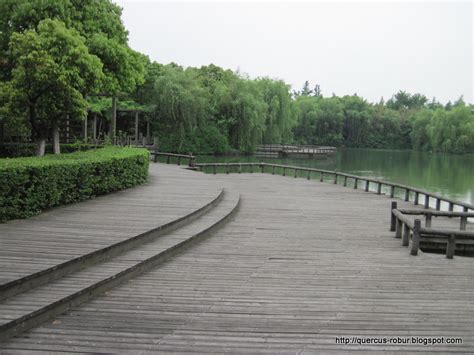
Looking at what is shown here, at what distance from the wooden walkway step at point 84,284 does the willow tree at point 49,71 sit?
7514mm

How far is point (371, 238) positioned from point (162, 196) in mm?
4678

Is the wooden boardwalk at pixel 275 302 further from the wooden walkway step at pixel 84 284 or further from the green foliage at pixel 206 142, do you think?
the green foliage at pixel 206 142

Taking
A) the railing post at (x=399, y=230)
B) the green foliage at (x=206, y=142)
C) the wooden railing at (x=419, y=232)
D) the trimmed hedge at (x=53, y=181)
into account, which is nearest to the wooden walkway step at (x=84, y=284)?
the trimmed hedge at (x=53, y=181)

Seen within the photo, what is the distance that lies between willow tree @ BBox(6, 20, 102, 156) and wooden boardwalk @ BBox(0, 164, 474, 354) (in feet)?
22.0

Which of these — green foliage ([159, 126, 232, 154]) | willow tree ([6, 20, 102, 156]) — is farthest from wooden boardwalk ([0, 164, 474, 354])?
green foliage ([159, 126, 232, 154])

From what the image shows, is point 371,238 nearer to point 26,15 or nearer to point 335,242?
point 335,242

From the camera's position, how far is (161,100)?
3766cm

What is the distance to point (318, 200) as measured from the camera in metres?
14.0

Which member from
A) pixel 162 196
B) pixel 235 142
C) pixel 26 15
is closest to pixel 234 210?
pixel 162 196

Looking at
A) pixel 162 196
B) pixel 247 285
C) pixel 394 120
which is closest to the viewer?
pixel 247 285

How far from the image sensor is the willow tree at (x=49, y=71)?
1256 centimetres

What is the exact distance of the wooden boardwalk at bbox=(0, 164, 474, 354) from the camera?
151 inches

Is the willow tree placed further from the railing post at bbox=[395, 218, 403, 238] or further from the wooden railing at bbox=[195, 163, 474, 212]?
the railing post at bbox=[395, 218, 403, 238]

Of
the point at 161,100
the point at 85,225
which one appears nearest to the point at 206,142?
the point at 161,100
